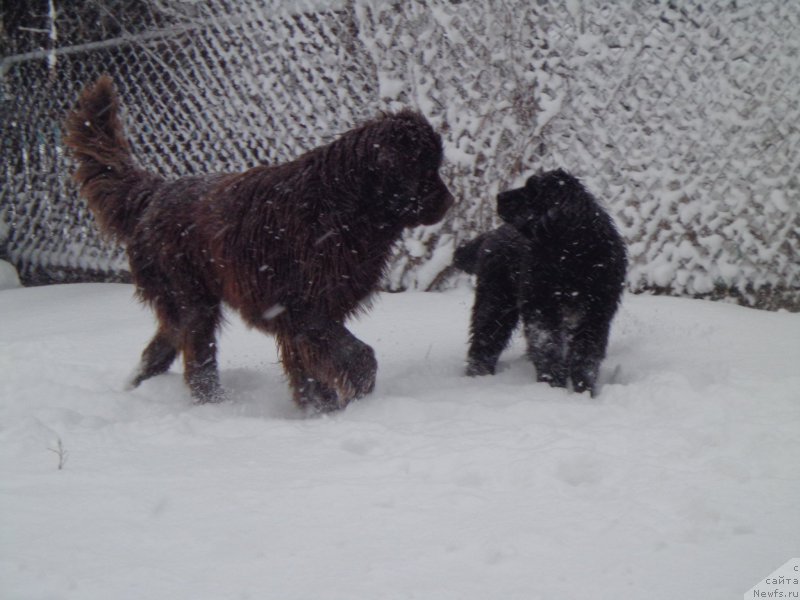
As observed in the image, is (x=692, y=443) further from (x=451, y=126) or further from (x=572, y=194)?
(x=451, y=126)

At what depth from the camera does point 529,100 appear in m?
5.39

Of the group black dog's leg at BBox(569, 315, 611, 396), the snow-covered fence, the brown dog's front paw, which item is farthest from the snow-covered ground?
the snow-covered fence

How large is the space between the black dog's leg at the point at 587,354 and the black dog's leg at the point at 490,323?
54 centimetres

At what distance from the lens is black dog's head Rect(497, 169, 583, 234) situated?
3506 millimetres

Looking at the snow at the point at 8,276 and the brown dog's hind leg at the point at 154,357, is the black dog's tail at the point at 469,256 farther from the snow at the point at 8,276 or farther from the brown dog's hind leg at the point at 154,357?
the snow at the point at 8,276

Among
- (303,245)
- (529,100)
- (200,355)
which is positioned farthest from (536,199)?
(529,100)

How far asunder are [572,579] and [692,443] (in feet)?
3.26

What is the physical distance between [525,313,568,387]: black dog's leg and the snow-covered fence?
190 cm

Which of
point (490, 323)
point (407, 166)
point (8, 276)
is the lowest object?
point (8, 276)

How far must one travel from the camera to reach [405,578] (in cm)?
167

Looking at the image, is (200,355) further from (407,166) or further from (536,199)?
(536,199)

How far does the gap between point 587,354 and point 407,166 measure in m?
1.18

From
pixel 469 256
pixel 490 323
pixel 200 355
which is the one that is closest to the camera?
pixel 200 355

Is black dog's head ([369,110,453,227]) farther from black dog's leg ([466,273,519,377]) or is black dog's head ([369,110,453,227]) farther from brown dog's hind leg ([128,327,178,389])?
brown dog's hind leg ([128,327,178,389])
